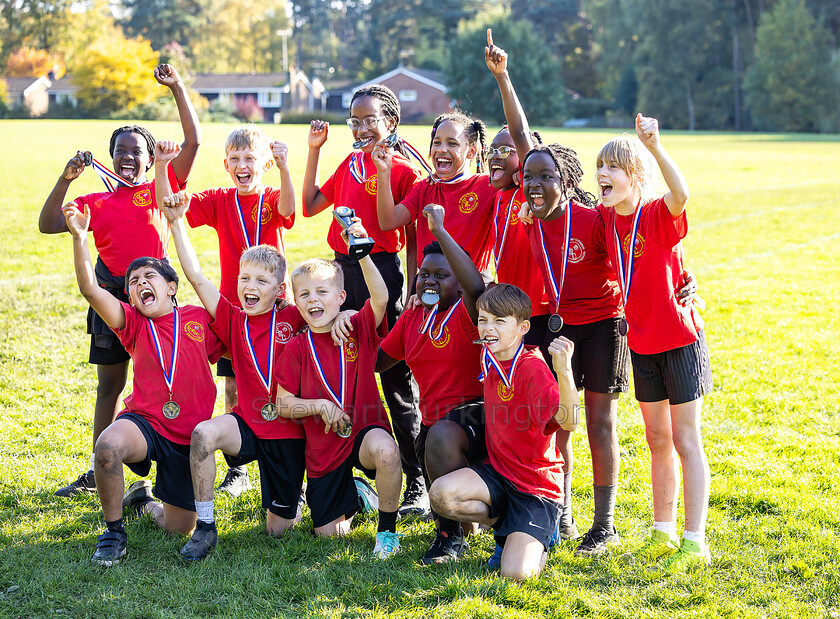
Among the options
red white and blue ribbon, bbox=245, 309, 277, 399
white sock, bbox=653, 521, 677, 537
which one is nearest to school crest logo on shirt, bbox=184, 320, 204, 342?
red white and blue ribbon, bbox=245, 309, 277, 399

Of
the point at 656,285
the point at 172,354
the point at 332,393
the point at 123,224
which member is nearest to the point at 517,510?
the point at 332,393

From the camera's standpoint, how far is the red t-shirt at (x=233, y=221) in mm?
5098

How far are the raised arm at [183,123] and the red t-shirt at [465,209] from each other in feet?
4.50

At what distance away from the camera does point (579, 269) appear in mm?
4262

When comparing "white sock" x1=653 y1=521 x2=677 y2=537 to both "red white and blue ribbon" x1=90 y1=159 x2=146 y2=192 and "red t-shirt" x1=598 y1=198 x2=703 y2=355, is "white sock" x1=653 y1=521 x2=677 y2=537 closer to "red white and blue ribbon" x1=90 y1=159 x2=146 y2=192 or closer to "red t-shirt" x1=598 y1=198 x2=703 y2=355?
"red t-shirt" x1=598 y1=198 x2=703 y2=355

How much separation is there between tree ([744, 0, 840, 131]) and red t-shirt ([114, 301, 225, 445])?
61.9m

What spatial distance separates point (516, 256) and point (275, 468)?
1.73 meters

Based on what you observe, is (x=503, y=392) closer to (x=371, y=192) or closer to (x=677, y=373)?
(x=677, y=373)

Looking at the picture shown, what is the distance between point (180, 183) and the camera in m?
5.16

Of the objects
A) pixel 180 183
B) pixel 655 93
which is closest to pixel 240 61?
pixel 655 93

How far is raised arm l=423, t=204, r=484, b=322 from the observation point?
415 centimetres

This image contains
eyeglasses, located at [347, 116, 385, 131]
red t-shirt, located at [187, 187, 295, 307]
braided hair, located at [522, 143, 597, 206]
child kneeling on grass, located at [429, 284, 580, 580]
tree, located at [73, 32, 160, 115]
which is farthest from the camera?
tree, located at [73, 32, 160, 115]

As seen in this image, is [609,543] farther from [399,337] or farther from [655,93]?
[655,93]

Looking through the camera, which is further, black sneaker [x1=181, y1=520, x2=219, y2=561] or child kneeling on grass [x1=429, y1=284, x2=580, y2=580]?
black sneaker [x1=181, y1=520, x2=219, y2=561]
